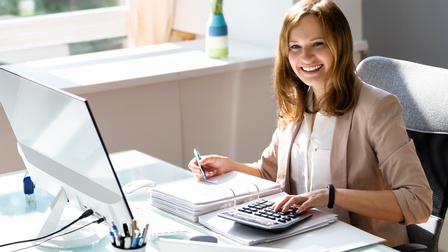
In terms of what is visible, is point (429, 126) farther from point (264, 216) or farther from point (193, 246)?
point (193, 246)

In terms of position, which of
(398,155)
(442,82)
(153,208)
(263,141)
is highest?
(442,82)

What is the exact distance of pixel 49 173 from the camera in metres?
1.82

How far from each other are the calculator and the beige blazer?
250mm

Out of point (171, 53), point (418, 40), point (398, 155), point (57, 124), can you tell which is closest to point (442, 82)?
point (398, 155)

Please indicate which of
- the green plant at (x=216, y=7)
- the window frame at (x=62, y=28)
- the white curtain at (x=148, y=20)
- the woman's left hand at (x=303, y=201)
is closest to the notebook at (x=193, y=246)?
the woman's left hand at (x=303, y=201)

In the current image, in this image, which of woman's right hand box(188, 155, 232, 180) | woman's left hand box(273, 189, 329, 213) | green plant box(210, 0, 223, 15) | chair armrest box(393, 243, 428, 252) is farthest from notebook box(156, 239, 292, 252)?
green plant box(210, 0, 223, 15)

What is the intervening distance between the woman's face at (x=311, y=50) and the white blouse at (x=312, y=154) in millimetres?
120

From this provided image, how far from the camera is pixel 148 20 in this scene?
4004 millimetres

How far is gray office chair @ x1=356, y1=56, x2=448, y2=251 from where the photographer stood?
206 centimetres

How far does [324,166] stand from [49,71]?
1.51m

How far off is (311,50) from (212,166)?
39cm

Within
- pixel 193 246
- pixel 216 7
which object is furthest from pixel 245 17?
pixel 193 246

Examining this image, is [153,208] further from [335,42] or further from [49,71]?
[49,71]

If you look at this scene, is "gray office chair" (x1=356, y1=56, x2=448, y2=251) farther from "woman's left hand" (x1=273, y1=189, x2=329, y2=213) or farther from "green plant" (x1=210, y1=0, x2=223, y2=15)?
"green plant" (x1=210, y1=0, x2=223, y2=15)
